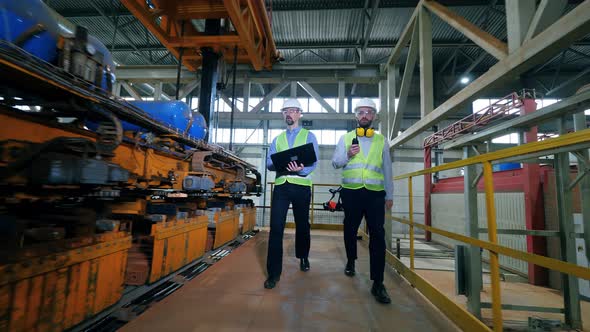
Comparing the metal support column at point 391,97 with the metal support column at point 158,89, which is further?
the metal support column at point 158,89

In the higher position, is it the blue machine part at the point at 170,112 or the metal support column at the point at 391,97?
the metal support column at the point at 391,97

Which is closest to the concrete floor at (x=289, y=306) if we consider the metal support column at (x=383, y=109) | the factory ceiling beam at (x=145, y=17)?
the metal support column at (x=383, y=109)

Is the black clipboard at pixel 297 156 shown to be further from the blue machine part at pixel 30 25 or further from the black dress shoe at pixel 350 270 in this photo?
the blue machine part at pixel 30 25

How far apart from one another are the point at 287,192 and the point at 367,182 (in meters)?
0.82

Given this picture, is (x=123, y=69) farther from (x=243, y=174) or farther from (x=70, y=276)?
(x=70, y=276)

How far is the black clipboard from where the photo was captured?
2.38 metres

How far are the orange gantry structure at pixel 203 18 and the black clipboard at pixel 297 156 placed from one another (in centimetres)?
198

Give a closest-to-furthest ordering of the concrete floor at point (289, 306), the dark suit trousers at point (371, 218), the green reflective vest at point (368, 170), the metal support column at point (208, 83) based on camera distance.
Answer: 1. the concrete floor at point (289, 306)
2. the dark suit trousers at point (371, 218)
3. the green reflective vest at point (368, 170)
4. the metal support column at point (208, 83)

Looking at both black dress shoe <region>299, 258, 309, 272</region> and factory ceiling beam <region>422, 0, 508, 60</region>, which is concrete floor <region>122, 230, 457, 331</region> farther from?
factory ceiling beam <region>422, 0, 508, 60</region>

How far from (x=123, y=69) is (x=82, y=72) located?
452 centimetres

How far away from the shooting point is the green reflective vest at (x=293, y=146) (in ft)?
8.44

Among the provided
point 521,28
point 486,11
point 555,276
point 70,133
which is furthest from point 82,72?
point 486,11

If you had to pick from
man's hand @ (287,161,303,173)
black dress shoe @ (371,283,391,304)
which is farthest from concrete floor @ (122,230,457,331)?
man's hand @ (287,161,303,173)

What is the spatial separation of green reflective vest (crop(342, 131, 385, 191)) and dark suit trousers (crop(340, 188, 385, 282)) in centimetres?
6
